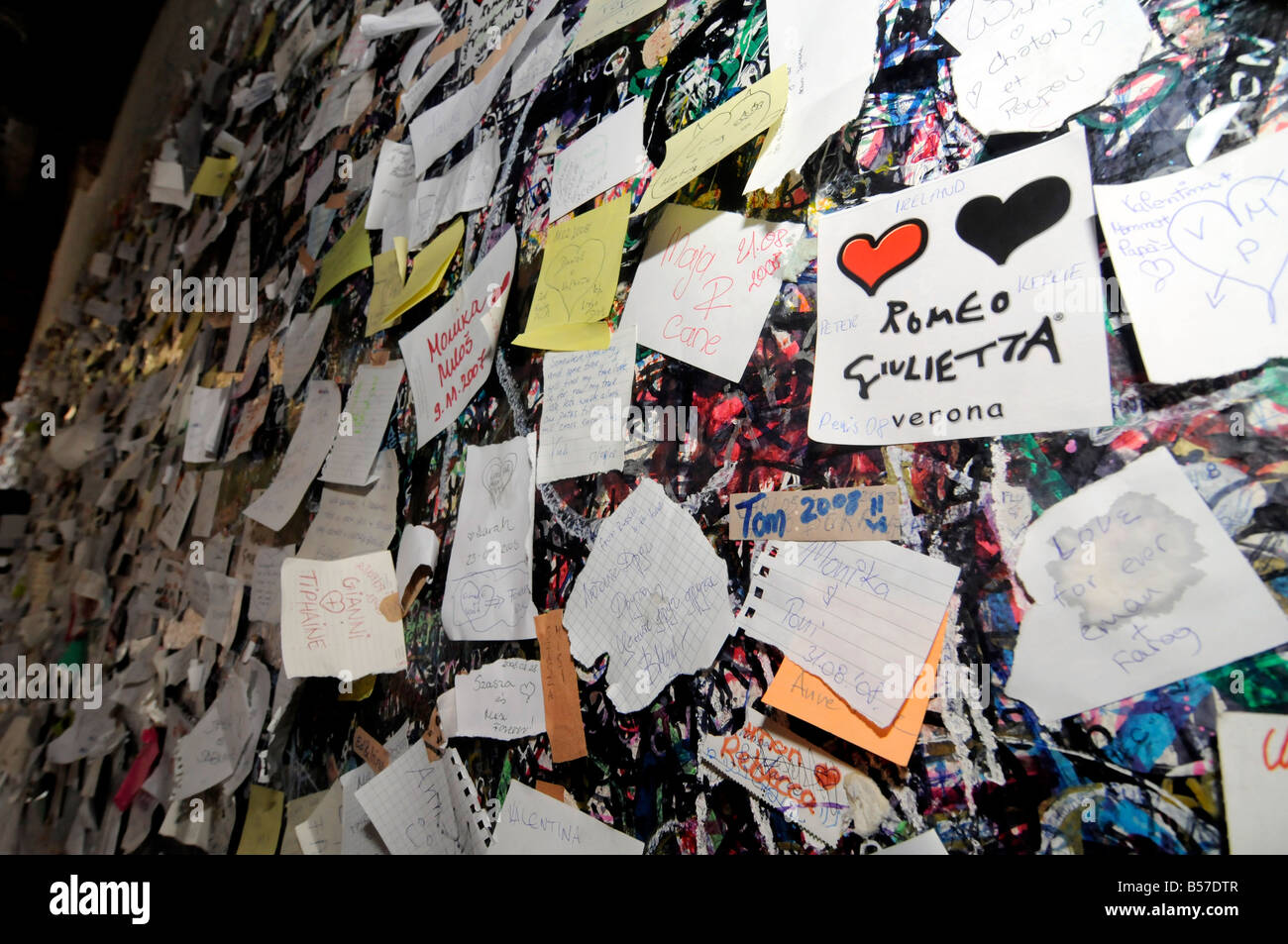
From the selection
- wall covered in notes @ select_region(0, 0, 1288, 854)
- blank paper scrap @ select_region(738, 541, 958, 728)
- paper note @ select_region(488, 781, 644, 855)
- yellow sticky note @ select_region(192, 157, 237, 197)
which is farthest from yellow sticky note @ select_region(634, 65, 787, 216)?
yellow sticky note @ select_region(192, 157, 237, 197)

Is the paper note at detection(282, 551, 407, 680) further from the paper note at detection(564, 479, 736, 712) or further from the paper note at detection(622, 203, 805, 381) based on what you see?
the paper note at detection(622, 203, 805, 381)

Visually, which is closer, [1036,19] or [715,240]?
[1036,19]

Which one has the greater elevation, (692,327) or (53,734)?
(692,327)

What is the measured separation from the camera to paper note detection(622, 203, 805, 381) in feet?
1.64

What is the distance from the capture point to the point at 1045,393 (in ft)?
1.20

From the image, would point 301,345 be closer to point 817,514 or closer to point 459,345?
point 459,345

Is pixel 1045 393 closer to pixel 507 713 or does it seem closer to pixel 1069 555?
pixel 1069 555

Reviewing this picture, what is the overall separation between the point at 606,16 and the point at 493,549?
1.84ft

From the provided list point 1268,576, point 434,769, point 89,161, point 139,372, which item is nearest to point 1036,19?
point 1268,576

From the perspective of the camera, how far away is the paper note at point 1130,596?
31 centimetres

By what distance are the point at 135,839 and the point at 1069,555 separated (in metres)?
1.57

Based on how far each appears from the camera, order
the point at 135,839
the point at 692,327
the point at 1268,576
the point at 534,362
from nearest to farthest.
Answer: the point at 1268,576 < the point at 692,327 < the point at 534,362 < the point at 135,839

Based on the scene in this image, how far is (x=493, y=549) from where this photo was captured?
0.68 m

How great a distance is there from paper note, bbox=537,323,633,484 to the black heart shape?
0.25 meters
